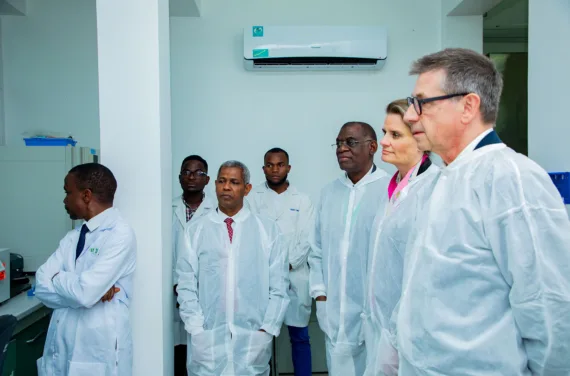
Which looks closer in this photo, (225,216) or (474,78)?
(474,78)

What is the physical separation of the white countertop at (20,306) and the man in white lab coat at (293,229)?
52.0 inches

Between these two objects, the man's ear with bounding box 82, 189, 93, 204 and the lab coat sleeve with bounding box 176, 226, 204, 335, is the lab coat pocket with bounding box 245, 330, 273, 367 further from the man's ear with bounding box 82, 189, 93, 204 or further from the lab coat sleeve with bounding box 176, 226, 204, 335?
the man's ear with bounding box 82, 189, 93, 204

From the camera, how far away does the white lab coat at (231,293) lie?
6.42 feet

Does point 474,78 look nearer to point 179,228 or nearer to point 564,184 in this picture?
point 564,184

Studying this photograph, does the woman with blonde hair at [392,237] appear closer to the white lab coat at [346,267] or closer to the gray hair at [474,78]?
the white lab coat at [346,267]

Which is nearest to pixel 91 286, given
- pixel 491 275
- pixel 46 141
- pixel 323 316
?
pixel 323 316

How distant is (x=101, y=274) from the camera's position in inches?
64.7

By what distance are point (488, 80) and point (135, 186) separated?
153 cm

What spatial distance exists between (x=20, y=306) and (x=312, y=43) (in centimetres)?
261

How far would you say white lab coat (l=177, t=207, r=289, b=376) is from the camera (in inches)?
77.0

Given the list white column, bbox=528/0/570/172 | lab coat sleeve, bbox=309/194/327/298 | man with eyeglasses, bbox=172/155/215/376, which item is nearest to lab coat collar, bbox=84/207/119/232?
man with eyeglasses, bbox=172/155/215/376

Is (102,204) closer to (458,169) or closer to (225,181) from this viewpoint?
(225,181)

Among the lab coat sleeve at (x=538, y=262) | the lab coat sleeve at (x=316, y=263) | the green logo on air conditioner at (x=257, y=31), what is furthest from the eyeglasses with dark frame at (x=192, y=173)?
the lab coat sleeve at (x=538, y=262)

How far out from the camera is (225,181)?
2.12 meters
